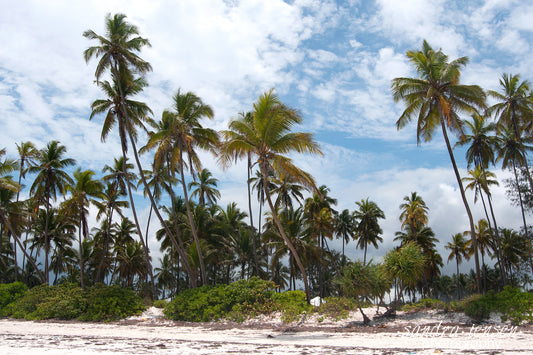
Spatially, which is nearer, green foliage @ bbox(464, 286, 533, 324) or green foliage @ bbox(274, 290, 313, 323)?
green foliage @ bbox(464, 286, 533, 324)

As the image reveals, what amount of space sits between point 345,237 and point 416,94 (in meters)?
27.5

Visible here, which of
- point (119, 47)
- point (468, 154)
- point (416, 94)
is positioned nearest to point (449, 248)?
point (468, 154)

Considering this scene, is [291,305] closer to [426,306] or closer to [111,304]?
[426,306]

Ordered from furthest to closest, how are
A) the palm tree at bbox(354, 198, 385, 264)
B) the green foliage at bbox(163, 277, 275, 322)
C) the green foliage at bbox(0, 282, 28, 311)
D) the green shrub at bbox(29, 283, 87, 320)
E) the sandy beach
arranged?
the palm tree at bbox(354, 198, 385, 264)
the green foliage at bbox(0, 282, 28, 311)
the green shrub at bbox(29, 283, 87, 320)
the green foliage at bbox(163, 277, 275, 322)
the sandy beach

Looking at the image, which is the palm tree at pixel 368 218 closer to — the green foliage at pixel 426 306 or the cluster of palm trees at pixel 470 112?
the cluster of palm trees at pixel 470 112

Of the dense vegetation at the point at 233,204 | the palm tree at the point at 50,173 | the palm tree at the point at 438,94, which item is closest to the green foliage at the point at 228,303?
the dense vegetation at the point at 233,204

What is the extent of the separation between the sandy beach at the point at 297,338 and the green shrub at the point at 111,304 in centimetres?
64

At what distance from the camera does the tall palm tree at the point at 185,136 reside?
20.5 metres

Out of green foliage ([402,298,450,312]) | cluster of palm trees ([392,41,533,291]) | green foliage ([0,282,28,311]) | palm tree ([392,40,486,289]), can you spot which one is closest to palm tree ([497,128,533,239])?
cluster of palm trees ([392,41,533,291])

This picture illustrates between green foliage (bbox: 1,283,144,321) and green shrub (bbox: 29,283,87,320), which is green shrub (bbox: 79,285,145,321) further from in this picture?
green shrub (bbox: 29,283,87,320)

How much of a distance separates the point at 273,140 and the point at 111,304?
1072 cm

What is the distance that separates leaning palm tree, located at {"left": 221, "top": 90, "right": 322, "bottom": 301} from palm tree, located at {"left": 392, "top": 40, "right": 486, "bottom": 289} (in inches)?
262

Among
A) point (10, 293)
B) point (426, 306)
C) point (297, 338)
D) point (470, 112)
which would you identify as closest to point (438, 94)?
point (470, 112)

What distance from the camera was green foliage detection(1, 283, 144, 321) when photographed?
17.6 m
